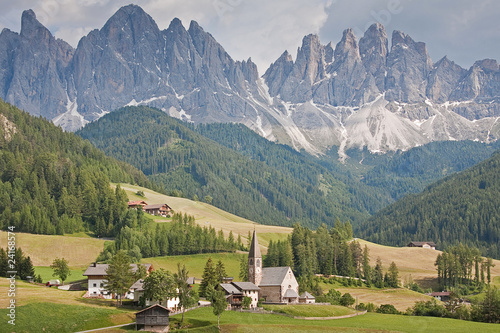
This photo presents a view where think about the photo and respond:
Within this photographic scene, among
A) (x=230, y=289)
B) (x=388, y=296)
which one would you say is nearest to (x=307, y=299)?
(x=230, y=289)

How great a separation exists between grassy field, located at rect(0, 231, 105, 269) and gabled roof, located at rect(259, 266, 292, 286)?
5509 centimetres

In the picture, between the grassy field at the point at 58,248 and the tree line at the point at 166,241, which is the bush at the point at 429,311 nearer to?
the tree line at the point at 166,241

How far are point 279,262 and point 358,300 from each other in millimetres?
30512

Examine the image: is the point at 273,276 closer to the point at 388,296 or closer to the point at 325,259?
the point at 388,296

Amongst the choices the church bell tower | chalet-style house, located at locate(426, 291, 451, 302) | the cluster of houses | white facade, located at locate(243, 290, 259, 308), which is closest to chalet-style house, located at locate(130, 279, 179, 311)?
the cluster of houses

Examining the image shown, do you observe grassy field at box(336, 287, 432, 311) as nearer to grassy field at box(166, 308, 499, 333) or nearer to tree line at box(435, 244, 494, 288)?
grassy field at box(166, 308, 499, 333)

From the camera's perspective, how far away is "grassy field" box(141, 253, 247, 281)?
15075cm

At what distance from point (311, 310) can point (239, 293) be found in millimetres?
15145

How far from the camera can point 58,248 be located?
15738 centimetres

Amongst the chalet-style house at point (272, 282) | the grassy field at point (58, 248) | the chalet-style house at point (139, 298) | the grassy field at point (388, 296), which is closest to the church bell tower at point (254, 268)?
the chalet-style house at point (272, 282)

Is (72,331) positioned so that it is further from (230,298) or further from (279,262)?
(279,262)

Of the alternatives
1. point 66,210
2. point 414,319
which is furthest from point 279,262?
point 66,210

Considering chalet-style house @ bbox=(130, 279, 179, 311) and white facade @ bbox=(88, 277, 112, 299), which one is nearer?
chalet-style house @ bbox=(130, 279, 179, 311)

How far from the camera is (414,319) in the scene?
99875 mm
